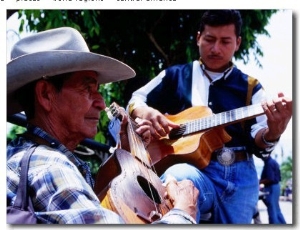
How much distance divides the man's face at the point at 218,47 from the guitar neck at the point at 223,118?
0.57ft

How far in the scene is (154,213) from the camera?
5.59 feet

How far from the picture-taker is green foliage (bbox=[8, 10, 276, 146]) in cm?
208

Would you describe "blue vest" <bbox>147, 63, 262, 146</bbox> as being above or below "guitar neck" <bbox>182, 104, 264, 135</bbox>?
above

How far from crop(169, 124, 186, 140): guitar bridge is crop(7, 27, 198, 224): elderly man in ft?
0.80

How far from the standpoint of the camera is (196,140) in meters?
1.90

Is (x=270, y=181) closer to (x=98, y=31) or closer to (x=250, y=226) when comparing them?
(x=250, y=226)

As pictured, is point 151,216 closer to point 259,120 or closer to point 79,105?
point 79,105

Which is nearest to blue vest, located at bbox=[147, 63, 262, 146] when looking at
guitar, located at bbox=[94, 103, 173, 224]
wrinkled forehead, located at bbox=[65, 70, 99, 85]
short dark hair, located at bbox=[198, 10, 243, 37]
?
short dark hair, located at bbox=[198, 10, 243, 37]

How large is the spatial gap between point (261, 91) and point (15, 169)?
94 centimetres

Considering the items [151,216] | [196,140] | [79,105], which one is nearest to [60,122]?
[79,105]

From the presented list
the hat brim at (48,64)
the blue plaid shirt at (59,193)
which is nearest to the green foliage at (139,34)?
the hat brim at (48,64)

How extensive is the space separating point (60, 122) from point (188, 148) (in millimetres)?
487

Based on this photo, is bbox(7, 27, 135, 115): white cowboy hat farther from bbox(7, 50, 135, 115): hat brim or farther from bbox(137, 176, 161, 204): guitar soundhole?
bbox(137, 176, 161, 204): guitar soundhole

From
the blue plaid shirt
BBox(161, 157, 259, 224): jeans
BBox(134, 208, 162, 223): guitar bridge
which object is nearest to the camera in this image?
the blue plaid shirt
